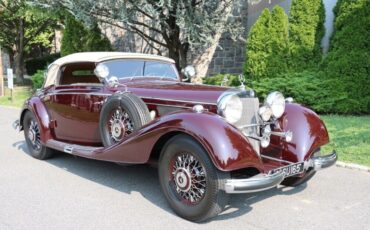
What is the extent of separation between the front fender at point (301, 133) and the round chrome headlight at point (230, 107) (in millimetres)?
721

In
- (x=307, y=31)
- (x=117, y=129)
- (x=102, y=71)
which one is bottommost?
(x=117, y=129)

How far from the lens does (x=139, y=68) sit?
5.85m

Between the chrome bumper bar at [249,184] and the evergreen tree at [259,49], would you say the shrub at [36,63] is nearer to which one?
the evergreen tree at [259,49]

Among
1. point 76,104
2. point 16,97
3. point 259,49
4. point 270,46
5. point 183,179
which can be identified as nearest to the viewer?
point 183,179

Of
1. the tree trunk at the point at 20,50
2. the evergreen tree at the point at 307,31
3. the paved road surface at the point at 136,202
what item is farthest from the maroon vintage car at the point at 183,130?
the tree trunk at the point at 20,50

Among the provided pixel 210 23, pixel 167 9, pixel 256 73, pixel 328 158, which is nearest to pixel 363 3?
pixel 256 73

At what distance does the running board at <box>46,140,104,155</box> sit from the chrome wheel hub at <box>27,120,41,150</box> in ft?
1.89

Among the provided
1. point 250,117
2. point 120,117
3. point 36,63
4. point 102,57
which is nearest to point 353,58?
point 250,117

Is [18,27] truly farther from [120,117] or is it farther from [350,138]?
[350,138]

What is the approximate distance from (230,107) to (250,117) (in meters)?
0.49

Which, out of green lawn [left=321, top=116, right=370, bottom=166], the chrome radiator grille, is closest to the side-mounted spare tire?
the chrome radiator grille

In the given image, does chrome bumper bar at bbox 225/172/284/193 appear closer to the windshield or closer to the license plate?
the license plate

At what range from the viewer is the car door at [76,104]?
5.50m

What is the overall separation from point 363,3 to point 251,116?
634 centimetres
